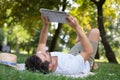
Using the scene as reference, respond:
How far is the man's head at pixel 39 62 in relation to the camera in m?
5.41

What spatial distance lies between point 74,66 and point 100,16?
13.4 metres

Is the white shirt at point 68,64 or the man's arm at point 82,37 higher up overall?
the man's arm at point 82,37

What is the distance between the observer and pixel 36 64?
5434 mm

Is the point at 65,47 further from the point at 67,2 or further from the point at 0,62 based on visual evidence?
the point at 0,62

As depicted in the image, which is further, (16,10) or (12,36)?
(12,36)

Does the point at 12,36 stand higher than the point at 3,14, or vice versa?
the point at 3,14

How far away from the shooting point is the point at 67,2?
79.9ft

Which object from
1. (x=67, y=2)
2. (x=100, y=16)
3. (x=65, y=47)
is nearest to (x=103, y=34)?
(x=100, y=16)

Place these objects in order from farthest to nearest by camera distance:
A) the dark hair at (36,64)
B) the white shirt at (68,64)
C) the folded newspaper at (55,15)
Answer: the folded newspaper at (55,15) < the white shirt at (68,64) < the dark hair at (36,64)

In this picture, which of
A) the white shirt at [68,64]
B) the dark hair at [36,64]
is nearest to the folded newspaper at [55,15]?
the white shirt at [68,64]

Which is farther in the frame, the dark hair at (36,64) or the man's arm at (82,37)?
the man's arm at (82,37)

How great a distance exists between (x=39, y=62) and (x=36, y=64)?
0.07m

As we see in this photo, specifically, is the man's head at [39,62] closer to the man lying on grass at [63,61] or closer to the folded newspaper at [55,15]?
the man lying on grass at [63,61]

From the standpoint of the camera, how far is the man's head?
5410mm
